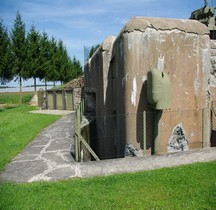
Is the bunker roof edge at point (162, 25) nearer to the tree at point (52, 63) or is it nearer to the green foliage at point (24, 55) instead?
the green foliage at point (24, 55)

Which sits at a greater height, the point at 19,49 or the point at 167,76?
the point at 19,49

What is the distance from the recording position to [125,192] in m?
4.34

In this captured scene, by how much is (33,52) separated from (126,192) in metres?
24.1

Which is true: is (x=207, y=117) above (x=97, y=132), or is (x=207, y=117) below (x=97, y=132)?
above

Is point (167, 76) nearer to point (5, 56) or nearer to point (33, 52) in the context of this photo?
point (5, 56)

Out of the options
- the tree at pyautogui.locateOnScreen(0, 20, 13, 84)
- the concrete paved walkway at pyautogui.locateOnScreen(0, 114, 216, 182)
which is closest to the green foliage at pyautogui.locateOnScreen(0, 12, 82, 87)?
the tree at pyautogui.locateOnScreen(0, 20, 13, 84)

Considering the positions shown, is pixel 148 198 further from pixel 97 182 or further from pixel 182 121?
pixel 182 121

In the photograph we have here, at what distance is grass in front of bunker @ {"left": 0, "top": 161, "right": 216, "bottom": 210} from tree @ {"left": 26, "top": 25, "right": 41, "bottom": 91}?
21512mm

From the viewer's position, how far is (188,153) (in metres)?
6.14

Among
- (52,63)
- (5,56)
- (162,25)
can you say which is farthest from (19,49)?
(162,25)

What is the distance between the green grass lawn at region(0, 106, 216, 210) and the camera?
3.92 metres

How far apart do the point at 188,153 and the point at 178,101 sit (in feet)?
4.82

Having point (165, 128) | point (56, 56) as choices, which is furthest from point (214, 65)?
point (56, 56)

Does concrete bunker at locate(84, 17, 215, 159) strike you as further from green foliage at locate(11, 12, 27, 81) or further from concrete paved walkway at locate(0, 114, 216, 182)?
green foliage at locate(11, 12, 27, 81)
